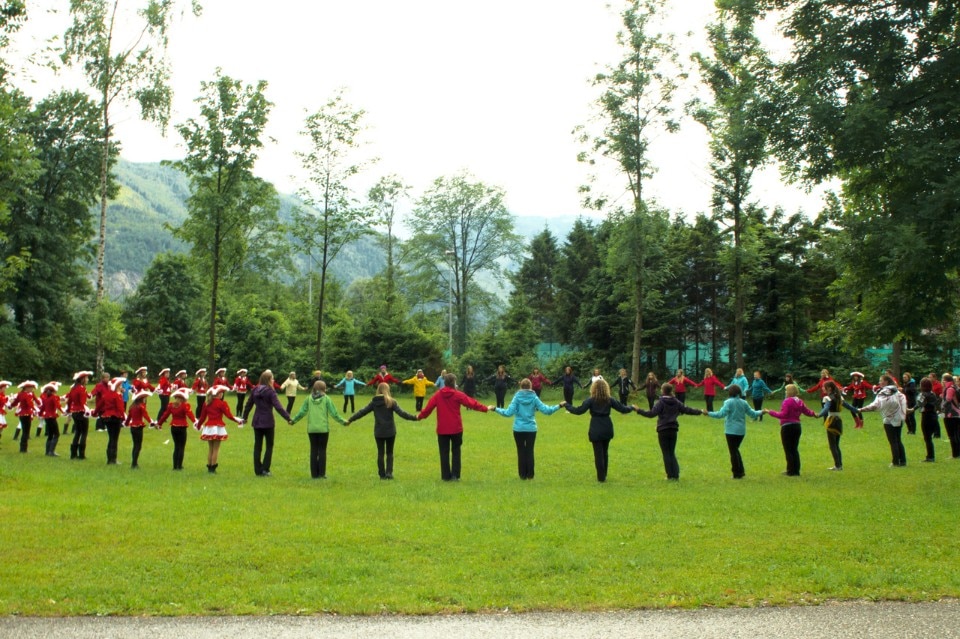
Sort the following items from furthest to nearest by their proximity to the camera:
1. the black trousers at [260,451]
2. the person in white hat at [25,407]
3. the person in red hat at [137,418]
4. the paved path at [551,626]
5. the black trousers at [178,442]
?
1. the person in white hat at [25,407]
2. the person in red hat at [137,418]
3. the black trousers at [178,442]
4. the black trousers at [260,451]
5. the paved path at [551,626]

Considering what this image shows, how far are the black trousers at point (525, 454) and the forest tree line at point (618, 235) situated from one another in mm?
7781

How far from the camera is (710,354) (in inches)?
2308

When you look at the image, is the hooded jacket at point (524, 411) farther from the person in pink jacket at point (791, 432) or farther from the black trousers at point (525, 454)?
the person in pink jacket at point (791, 432)

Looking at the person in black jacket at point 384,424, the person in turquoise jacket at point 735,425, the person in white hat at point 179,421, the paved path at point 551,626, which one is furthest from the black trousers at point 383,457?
the paved path at point 551,626

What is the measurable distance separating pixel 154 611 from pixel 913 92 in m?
16.6

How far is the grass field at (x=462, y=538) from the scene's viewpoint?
7.96m

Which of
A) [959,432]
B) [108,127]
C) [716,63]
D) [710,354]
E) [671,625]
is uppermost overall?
[716,63]

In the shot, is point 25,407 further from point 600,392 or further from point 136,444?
point 600,392

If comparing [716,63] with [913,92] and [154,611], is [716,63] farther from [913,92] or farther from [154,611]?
[154,611]

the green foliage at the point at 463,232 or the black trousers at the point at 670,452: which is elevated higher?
the green foliage at the point at 463,232

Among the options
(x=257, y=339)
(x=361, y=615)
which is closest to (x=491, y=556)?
(x=361, y=615)

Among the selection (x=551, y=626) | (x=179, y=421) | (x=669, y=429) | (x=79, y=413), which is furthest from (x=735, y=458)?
(x=79, y=413)

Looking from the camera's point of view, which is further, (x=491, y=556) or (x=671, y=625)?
(x=491, y=556)

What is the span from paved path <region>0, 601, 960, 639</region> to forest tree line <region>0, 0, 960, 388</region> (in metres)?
10.1
